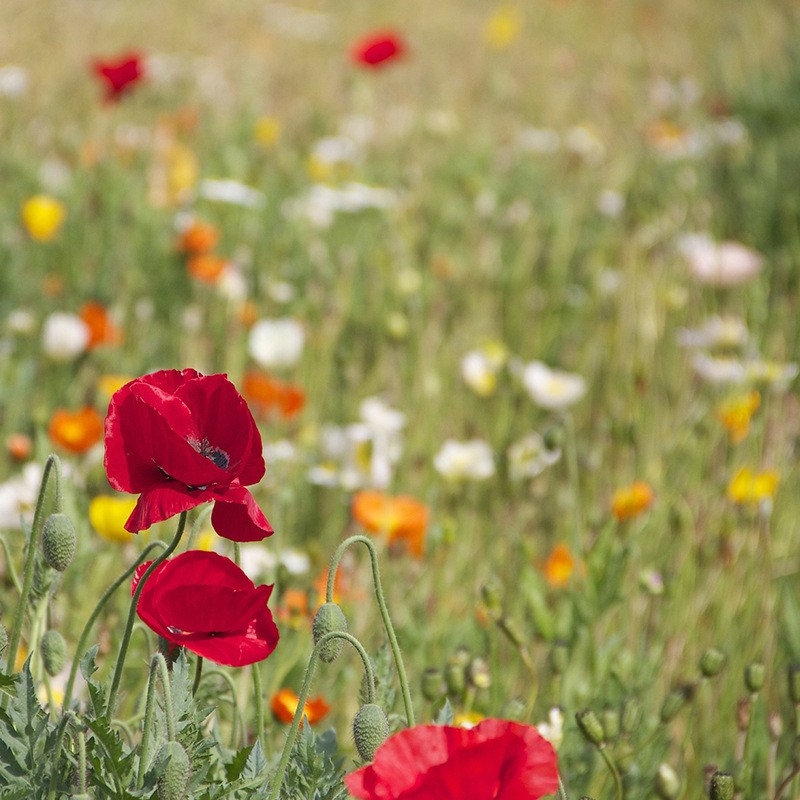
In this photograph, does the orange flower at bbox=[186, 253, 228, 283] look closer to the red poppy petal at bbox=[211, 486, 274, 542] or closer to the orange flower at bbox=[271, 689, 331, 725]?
the orange flower at bbox=[271, 689, 331, 725]

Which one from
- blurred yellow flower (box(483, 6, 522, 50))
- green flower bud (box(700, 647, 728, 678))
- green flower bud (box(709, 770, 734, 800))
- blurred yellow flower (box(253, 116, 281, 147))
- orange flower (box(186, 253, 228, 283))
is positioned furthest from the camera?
blurred yellow flower (box(483, 6, 522, 50))

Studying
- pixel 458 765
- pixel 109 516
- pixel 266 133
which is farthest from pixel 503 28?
pixel 458 765

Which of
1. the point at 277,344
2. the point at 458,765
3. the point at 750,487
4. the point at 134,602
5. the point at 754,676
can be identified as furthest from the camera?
the point at 277,344

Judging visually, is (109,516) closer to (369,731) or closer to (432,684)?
(432,684)

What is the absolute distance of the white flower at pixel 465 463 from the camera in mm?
1900

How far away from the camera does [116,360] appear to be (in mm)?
2137

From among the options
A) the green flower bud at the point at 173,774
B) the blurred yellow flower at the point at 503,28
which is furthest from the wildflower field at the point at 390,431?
the blurred yellow flower at the point at 503,28

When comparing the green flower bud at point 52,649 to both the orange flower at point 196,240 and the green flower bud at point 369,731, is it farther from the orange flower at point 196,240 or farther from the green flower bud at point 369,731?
the orange flower at point 196,240

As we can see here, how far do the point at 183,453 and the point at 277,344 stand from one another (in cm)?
140

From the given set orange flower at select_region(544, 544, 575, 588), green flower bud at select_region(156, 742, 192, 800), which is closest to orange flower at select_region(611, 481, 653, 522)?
orange flower at select_region(544, 544, 575, 588)

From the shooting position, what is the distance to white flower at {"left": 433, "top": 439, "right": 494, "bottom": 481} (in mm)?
1900

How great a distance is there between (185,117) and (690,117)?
1.83 meters

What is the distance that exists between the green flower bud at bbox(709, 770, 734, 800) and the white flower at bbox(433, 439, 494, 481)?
976mm

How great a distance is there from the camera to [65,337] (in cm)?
204
